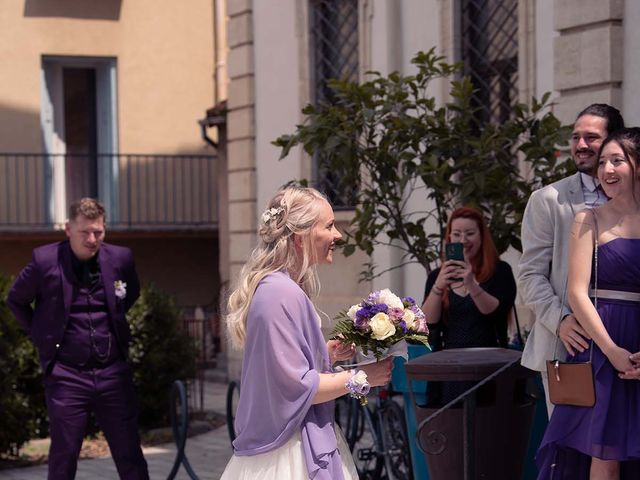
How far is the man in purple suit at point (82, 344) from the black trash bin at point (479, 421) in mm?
2252

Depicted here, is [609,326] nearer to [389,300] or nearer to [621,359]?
[621,359]

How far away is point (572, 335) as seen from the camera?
5270 mm

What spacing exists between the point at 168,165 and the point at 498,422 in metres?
15.8

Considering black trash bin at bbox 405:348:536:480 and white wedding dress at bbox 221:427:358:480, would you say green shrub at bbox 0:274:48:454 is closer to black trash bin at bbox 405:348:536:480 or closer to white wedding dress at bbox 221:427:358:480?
black trash bin at bbox 405:348:536:480

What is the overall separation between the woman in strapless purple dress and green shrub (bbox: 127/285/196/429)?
274 inches

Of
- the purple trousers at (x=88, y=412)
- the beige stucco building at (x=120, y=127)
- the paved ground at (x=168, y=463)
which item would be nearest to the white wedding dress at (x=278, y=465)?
the purple trousers at (x=88, y=412)

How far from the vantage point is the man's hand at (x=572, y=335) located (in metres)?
5.23

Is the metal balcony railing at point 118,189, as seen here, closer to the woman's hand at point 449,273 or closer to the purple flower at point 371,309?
the woman's hand at point 449,273

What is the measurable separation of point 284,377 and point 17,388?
6990mm

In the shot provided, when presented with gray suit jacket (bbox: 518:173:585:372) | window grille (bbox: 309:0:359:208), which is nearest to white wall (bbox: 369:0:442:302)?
window grille (bbox: 309:0:359:208)

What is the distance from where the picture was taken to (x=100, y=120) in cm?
2141

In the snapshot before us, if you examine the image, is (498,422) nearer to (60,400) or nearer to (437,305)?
(437,305)

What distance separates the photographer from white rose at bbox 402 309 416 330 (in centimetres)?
476

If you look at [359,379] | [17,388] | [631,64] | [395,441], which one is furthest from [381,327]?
[17,388]
